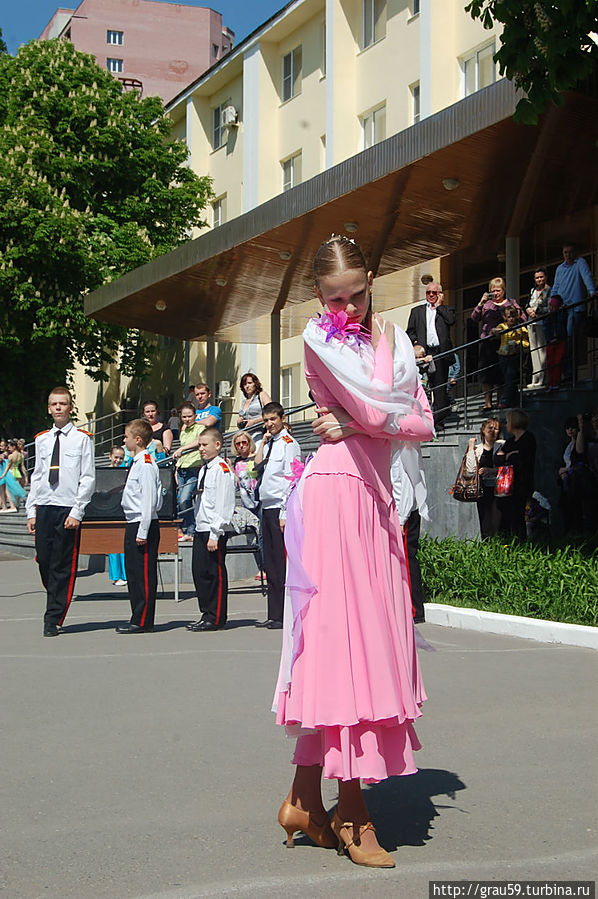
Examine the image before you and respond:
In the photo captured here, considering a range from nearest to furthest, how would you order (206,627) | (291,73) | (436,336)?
1. (206,627)
2. (436,336)
3. (291,73)

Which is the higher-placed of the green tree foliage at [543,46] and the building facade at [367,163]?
the building facade at [367,163]

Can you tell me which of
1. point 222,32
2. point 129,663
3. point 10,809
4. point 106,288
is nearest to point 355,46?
point 106,288

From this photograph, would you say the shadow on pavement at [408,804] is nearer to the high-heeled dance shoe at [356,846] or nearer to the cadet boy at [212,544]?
the high-heeled dance shoe at [356,846]

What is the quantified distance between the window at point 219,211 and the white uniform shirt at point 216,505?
1121 inches

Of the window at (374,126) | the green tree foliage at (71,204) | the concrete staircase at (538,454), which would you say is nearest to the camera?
the concrete staircase at (538,454)

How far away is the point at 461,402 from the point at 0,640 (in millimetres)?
9227

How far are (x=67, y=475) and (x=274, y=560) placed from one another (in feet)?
6.91

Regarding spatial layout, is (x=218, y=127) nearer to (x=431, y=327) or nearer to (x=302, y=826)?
(x=431, y=327)

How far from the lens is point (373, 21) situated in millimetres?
29969

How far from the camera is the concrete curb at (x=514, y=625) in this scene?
8.62 meters

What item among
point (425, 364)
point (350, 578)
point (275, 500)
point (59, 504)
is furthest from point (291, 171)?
point (350, 578)

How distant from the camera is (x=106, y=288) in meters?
25.3

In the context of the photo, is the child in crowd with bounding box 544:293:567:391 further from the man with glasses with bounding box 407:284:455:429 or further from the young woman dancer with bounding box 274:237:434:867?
the young woman dancer with bounding box 274:237:434:867

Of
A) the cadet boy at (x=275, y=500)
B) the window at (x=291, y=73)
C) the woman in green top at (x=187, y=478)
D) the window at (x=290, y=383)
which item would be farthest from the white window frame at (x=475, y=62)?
the cadet boy at (x=275, y=500)
